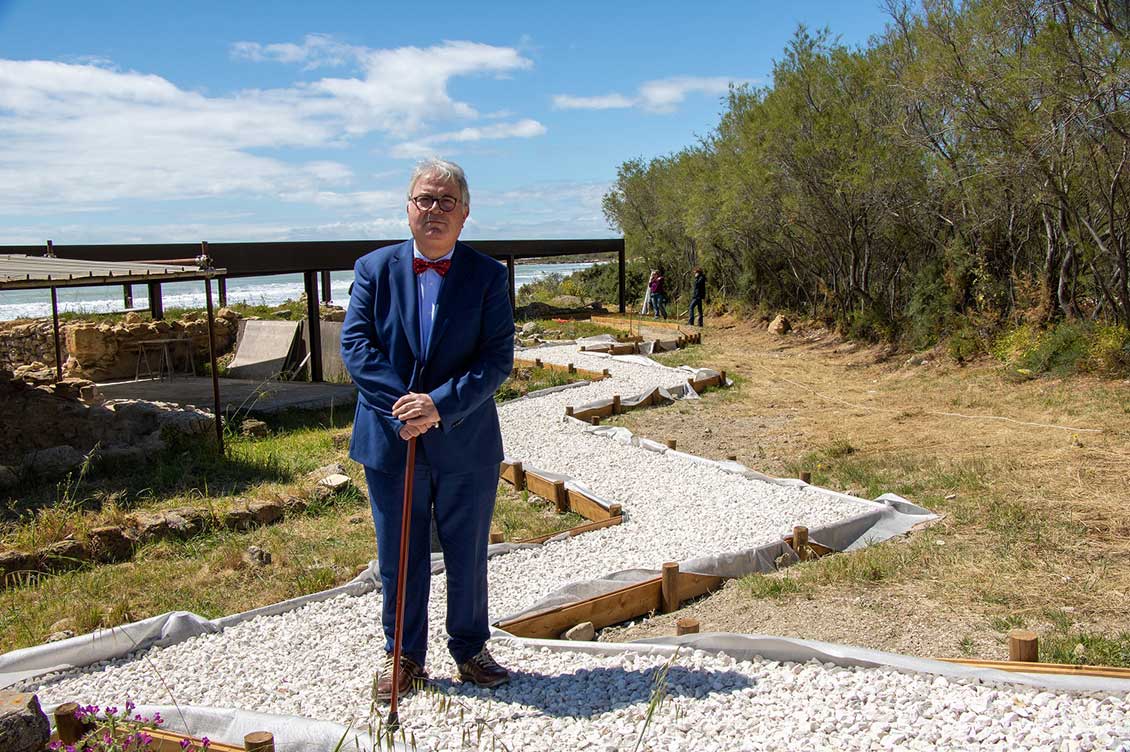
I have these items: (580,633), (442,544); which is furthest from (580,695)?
(580,633)

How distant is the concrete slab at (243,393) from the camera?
40.2 ft

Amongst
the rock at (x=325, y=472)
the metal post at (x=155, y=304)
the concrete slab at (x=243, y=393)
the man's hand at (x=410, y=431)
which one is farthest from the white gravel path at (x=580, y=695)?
the metal post at (x=155, y=304)

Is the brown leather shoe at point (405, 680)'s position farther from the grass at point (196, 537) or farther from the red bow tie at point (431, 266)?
the grass at point (196, 537)

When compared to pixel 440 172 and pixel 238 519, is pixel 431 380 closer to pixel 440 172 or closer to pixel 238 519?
pixel 440 172

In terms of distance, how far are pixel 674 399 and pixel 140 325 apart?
10.1m

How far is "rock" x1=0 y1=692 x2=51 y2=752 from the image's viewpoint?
2.65m

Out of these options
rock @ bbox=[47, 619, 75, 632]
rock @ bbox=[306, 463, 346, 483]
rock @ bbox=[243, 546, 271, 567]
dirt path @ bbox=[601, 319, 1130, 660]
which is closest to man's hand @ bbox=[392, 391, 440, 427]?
dirt path @ bbox=[601, 319, 1130, 660]

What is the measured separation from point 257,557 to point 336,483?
5.95 feet

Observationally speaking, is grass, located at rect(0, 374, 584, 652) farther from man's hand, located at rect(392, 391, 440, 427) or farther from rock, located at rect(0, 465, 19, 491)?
man's hand, located at rect(392, 391, 440, 427)

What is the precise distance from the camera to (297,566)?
224 inches

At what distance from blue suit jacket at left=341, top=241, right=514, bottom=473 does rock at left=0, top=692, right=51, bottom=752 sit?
1270mm

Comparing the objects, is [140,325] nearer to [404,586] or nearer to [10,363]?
[10,363]

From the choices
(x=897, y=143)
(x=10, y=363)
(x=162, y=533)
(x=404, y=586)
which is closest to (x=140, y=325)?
(x=10, y=363)

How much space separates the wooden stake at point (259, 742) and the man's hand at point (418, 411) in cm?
107
